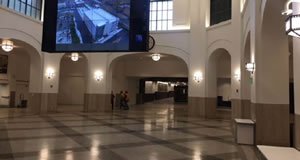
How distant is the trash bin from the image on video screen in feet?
18.1

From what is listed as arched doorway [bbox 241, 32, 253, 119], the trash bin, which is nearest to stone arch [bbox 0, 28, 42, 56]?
arched doorway [bbox 241, 32, 253, 119]

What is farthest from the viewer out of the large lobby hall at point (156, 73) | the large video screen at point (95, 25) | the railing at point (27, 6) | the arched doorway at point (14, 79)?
the arched doorway at point (14, 79)

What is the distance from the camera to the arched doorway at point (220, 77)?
16.3 m

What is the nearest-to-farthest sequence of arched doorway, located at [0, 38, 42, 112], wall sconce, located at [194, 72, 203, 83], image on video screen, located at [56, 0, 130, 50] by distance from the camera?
image on video screen, located at [56, 0, 130, 50] → wall sconce, located at [194, 72, 203, 83] → arched doorway, located at [0, 38, 42, 112]

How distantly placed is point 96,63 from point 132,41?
25.6 feet

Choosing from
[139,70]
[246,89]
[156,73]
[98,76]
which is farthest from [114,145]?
[139,70]

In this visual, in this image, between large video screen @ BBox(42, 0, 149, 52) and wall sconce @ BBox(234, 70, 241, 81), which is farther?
wall sconce @ BBox(234, 70, 241, 81)

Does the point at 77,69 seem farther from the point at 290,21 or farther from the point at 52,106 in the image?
the point at 290,21

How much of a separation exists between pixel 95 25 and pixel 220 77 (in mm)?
11818

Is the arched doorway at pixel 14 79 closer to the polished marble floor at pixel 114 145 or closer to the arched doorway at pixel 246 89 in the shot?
the polished marble floor at pixel 114 145

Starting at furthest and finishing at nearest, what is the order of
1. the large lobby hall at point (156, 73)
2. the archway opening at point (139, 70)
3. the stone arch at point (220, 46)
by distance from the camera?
the archway opening at point (139, 70) < the stone arch at point (220, 46) < the large lobby hall at point (156, 73)

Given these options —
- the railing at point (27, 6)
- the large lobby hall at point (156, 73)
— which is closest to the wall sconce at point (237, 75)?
the large lobby hall at point (156, 73)

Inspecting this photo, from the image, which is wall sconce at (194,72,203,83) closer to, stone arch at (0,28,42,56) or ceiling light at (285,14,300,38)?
stone arch at (0,28,42,56)

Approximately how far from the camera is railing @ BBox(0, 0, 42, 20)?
13.9 metres
